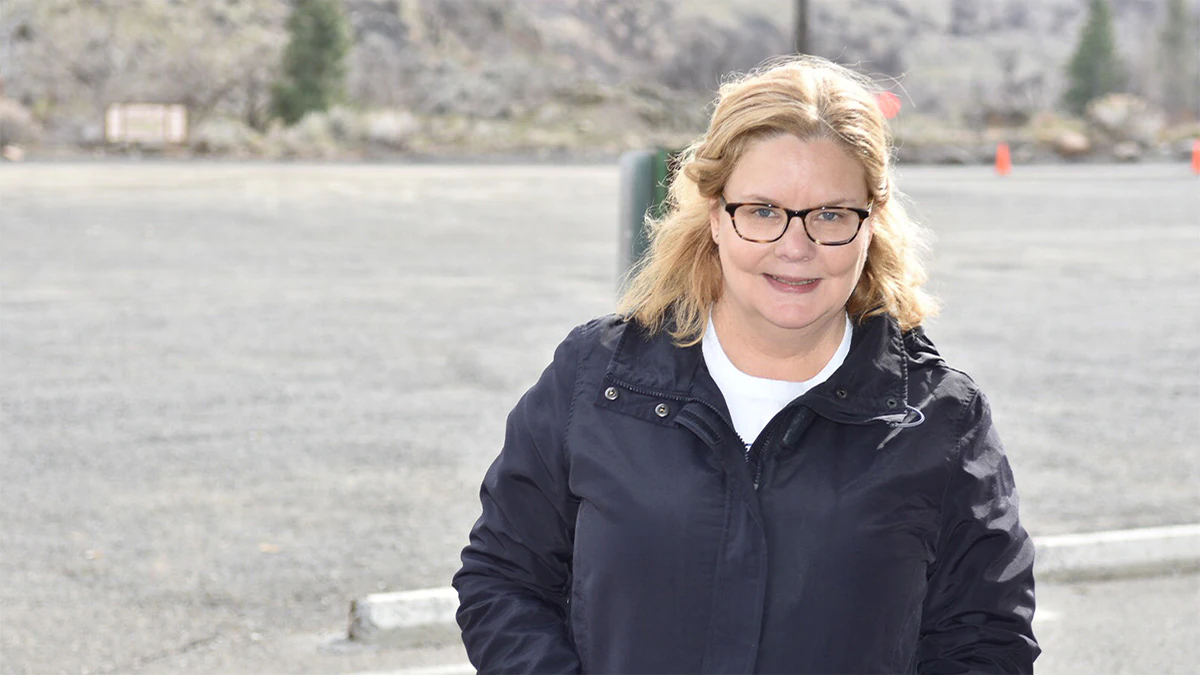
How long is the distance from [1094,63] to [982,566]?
86137 millimetres

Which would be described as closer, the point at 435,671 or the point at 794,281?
the point at 794,281

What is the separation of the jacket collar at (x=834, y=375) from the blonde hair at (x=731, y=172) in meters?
0.04

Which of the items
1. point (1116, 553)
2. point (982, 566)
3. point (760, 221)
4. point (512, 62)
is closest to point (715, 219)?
point (760, 221)

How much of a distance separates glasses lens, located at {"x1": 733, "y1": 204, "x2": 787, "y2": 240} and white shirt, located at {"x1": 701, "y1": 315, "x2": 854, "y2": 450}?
0.19 metres

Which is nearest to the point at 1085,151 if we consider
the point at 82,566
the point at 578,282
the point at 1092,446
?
the point at 578,282

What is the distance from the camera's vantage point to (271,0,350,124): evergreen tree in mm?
52250

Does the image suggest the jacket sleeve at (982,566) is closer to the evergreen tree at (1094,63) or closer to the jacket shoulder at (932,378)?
the jacket shoulder at (932,378)

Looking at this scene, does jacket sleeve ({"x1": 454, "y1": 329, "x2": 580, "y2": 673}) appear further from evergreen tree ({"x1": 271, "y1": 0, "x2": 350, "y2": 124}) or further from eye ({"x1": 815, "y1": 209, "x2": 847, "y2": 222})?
evergreen tree ({"x1": 271, "y1": 0, "x2": 350, "y2": 124})

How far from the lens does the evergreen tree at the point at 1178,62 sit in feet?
329

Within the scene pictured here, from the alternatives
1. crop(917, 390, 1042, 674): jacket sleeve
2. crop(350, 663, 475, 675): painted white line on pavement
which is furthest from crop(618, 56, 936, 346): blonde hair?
crop(350, 663, 475, 675): painted white line on pavement

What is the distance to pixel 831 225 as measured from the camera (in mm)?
2285

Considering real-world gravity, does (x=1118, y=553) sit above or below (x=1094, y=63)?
below

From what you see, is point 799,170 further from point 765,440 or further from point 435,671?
point 435,671

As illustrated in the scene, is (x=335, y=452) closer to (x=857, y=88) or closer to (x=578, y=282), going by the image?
(x=857, y=88)
